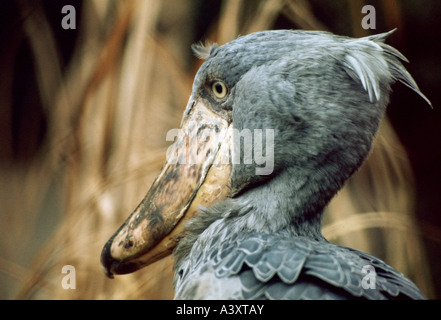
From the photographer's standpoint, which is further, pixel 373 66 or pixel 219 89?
pixel 219 89

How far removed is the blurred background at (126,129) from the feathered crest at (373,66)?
1.14 m

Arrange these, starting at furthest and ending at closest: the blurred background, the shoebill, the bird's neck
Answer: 1. the blurred background
2. the bird's neck
3. the shoebill

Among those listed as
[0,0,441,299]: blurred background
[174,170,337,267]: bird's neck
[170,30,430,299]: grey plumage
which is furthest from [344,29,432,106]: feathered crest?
[0,0,441,299]: blurred background

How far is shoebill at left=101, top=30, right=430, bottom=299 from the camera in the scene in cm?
96

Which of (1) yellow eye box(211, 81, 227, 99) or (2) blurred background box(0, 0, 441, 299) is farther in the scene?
(2) blurred background box(0, 0, 441, 299)

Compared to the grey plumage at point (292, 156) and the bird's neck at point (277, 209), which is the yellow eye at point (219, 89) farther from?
the bird's neck at point (277, 209)

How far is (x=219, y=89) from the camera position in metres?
1.19

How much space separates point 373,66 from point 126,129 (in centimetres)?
A: 143

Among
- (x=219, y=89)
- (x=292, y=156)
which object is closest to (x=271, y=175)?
(x=292, y=156)

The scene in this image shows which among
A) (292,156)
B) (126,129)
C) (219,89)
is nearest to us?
(292,156)

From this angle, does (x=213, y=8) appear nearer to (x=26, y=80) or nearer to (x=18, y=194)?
(x=26, y=80)

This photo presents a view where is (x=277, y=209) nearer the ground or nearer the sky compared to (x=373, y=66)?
nearer the ground

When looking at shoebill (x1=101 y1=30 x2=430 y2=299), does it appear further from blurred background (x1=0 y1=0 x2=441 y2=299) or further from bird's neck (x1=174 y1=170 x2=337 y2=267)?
blurred background (x1=0 y1=0 x2=441 y2=299)

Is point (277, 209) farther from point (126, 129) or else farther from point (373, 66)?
point (126, 129)
